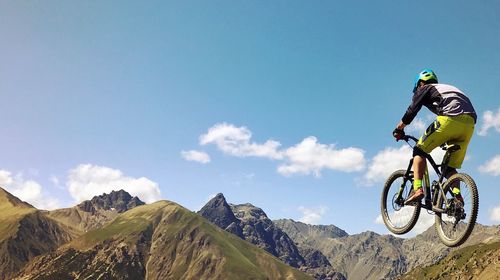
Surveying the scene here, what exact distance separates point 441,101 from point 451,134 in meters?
0.92

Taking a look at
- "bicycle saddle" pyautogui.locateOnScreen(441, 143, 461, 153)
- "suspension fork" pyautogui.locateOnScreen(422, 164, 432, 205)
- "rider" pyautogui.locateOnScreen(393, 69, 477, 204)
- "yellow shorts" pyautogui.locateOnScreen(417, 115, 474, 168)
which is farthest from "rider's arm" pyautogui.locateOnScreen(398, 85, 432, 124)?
"suspension fork" pyautogui.locateOnScreen(422, 164, 432, 205)

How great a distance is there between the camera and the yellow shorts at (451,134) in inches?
445

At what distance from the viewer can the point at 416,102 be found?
12.0 meters

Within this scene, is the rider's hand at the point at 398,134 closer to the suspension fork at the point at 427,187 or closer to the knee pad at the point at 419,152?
the knee pad at the point at 419,152

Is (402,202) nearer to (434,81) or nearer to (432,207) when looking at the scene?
(432,207)

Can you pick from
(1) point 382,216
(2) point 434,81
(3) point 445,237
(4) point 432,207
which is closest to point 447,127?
(2) point 434,81

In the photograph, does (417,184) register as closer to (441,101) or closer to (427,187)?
(427,187)

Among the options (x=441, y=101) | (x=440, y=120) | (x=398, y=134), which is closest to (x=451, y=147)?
(x=440, y=120)

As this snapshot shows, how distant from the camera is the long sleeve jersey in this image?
37.0 ft

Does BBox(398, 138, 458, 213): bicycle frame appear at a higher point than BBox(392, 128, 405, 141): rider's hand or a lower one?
lower

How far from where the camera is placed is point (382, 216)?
49.9 ft

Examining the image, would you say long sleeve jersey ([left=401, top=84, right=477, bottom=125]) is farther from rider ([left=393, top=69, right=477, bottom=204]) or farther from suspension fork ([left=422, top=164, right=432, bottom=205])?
suspension fork ([left=422, top=164, right=432, bottom=205])

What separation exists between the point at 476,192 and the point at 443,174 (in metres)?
1.08

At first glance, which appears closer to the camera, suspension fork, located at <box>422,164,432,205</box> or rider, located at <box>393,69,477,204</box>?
rider, located at <box>393,69,477,204</box>
